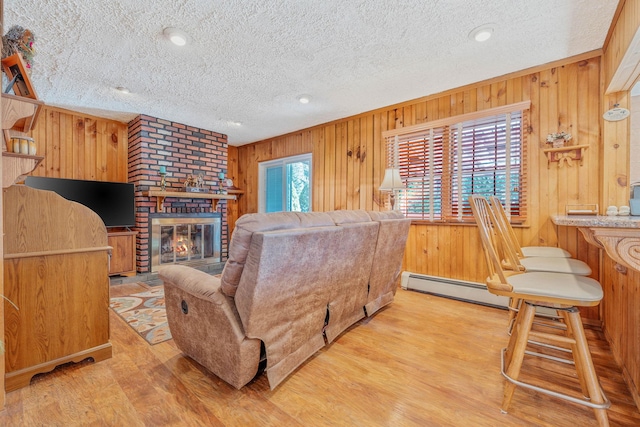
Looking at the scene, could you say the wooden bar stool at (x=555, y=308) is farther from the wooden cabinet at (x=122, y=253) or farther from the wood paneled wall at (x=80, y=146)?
the wood paneled wall at (x=80, y=146)

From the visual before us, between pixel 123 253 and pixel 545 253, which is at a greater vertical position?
pixel 545 253

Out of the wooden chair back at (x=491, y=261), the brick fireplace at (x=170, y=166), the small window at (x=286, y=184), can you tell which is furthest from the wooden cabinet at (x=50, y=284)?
the small window at (x=286, y=184)

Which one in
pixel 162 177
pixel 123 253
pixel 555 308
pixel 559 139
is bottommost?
pixel 123 253

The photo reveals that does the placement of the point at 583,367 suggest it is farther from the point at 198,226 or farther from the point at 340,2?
the point at 198,226

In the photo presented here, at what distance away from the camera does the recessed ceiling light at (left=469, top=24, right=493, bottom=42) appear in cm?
219

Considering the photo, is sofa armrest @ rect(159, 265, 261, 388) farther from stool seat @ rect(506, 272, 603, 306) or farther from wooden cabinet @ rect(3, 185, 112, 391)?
stool seat @ rect(506, 272, 603, 306)

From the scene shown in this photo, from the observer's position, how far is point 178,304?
69.1 inches

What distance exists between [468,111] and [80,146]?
529 centimetres

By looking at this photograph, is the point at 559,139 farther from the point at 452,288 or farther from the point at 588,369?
the point at 588,369

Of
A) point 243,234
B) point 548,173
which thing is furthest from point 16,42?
point 548,173

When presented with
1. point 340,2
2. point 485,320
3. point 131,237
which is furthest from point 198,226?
point 485,320

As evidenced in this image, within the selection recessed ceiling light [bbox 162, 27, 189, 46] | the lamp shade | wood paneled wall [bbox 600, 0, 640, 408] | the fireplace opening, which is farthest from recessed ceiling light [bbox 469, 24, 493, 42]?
the fireplace opening

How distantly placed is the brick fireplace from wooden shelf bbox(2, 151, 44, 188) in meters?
2.68

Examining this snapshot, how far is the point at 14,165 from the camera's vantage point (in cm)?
152
